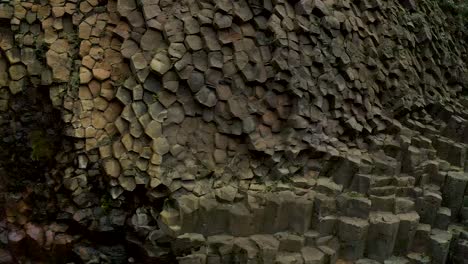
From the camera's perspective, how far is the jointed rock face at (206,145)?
3.31 meters

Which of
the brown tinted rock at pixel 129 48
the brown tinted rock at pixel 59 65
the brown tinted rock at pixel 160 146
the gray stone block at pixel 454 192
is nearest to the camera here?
the brown tinted rock at pixel 160 146

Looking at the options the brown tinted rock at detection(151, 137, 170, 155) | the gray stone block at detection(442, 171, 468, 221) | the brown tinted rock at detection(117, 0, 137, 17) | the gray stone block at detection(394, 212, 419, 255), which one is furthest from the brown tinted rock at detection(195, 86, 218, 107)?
the gray stone block at detection(442, 171, 468, 221)

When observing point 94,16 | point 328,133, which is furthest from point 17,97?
point 328,133

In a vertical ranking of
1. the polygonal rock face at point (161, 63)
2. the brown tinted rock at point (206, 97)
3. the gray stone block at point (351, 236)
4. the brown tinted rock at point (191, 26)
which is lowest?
the gray stone block at point (351, 236)

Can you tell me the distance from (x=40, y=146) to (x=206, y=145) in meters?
1.22

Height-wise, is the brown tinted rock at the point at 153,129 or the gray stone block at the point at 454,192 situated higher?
the brown tinted rock at the point at 153,129

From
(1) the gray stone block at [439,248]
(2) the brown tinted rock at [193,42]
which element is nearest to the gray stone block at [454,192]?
(1) the gray stone block at [439,248]

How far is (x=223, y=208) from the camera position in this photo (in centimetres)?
332

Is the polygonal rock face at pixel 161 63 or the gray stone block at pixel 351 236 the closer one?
the polygonal rock face at pixel 161 63

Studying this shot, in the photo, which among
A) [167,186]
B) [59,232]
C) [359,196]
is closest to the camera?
[167,186]

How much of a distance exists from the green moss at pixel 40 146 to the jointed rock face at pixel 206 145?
0.03 meters

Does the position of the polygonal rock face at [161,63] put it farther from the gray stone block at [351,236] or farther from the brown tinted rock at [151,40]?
the gray stone block at [351,236]

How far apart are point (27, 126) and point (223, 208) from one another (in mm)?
1591

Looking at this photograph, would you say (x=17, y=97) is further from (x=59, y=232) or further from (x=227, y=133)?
(x=227, y=133)
